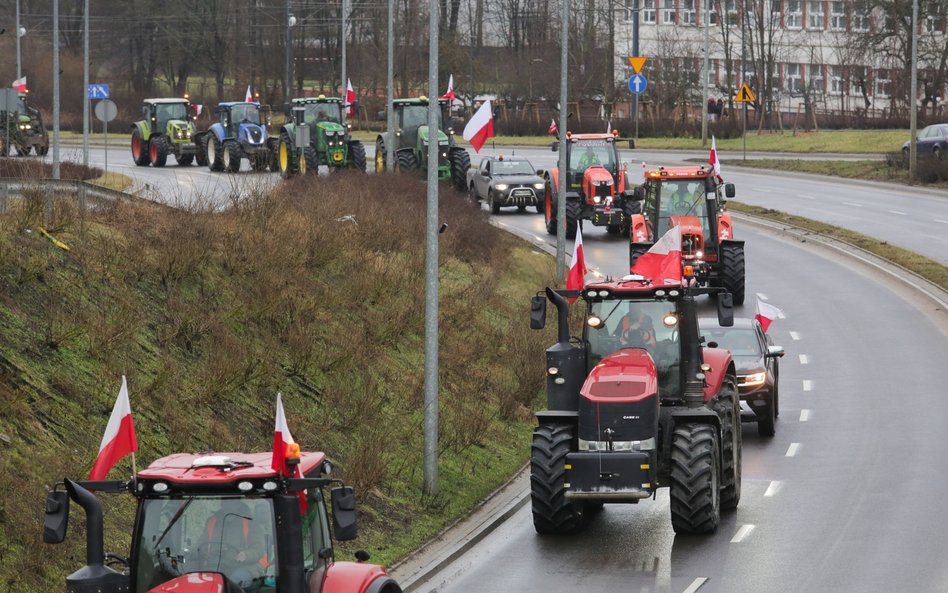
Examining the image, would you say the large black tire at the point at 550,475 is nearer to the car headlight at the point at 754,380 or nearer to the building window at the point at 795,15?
the car headlight at the point at 754,380

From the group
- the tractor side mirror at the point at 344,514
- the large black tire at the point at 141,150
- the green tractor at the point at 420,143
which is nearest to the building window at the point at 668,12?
the large black tire at the point at 141,150

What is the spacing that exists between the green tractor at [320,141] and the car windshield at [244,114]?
3.70 m

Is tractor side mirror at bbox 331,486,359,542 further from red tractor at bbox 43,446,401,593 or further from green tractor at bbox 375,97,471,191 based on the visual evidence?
green tractor at bbox 375,97,471,191

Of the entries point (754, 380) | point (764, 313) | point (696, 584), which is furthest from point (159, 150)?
point (696, 584)

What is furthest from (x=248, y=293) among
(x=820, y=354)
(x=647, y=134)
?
(x=647, y=134)

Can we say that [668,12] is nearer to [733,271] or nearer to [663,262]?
[733,271]

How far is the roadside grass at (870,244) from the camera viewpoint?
126ft

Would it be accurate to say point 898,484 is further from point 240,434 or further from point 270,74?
point 270,74

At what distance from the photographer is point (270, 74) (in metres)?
100

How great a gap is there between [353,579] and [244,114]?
48204mm

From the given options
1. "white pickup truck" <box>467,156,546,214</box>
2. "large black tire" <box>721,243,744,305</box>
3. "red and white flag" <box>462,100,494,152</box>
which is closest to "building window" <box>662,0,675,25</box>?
"white pickup truck" <box>467,156,546,214</box>

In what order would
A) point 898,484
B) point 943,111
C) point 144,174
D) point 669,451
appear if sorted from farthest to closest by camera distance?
point 943,111, point 144,174, point 898,484, point 669,451

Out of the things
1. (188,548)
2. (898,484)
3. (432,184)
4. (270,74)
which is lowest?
(898,484)

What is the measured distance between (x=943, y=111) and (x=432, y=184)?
66782 millimetres
